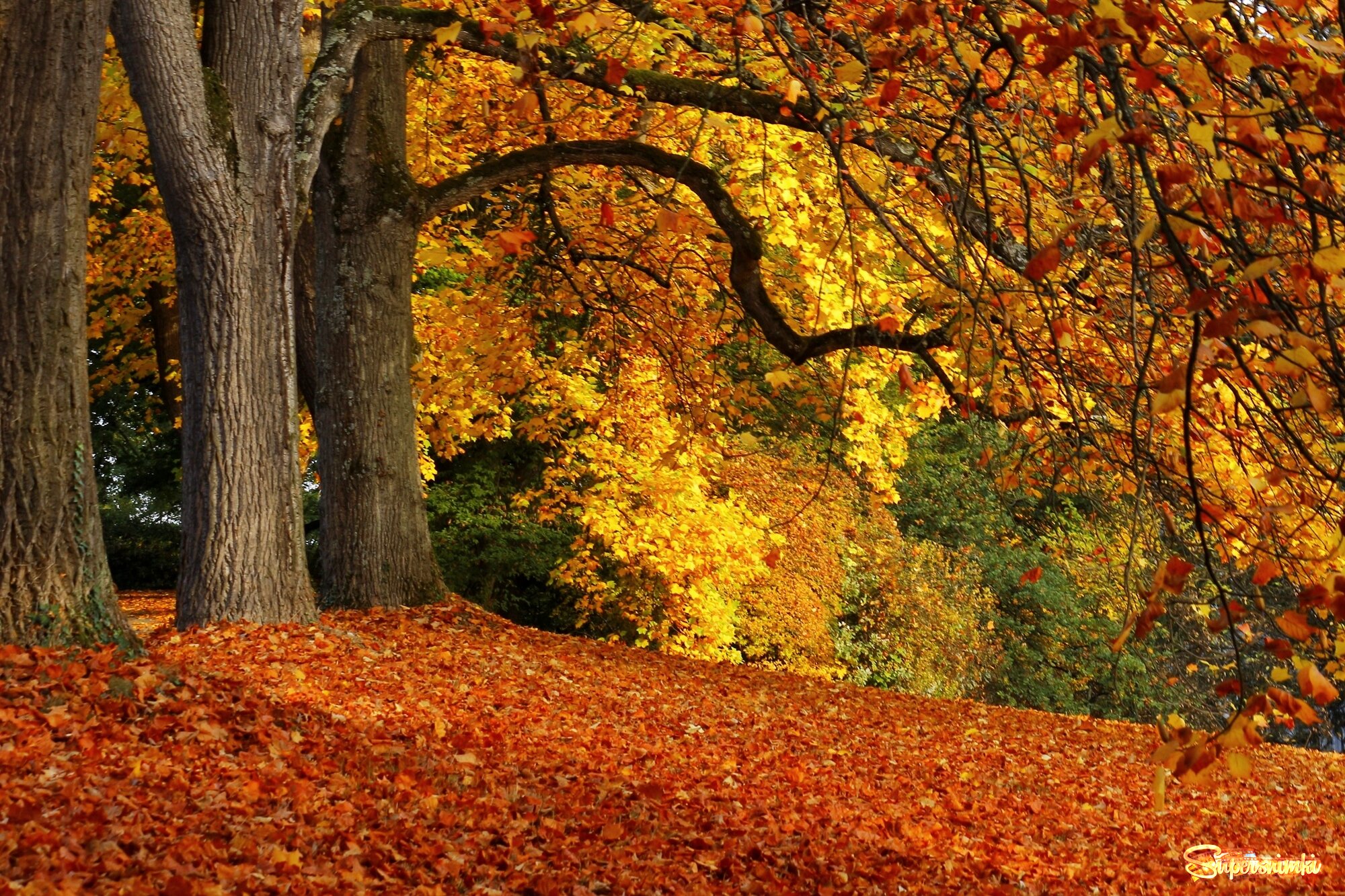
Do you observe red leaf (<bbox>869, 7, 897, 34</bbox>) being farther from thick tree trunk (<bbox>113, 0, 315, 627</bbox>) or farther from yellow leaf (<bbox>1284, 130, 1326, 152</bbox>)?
thick tree trunk (<bbox>113, 0, 315, 627</bbox>)

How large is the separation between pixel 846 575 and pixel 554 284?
704 cm

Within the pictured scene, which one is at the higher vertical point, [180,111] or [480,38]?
[480,38]

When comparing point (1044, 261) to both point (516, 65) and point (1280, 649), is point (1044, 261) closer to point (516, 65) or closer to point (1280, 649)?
point (1280, 649)

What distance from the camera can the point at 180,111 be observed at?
6.14m

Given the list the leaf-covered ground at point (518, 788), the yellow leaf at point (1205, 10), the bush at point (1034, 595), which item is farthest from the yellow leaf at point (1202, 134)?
the bush at point (1034, 595)

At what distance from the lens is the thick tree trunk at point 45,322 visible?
4.89 m

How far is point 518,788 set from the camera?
4762 mm

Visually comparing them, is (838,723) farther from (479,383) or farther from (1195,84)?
(479,383)

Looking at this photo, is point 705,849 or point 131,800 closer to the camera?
point 131,800

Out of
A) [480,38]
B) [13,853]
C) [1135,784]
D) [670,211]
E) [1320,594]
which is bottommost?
[1135,784]

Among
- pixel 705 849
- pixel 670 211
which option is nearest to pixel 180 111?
pixel 670 211

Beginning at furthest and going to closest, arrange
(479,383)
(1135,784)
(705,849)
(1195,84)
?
(479,383)
(1135,784)
(705,849)
(1195,84)

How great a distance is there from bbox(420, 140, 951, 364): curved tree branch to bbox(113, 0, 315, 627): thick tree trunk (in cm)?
159

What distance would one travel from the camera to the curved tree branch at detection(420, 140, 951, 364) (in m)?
7.39
